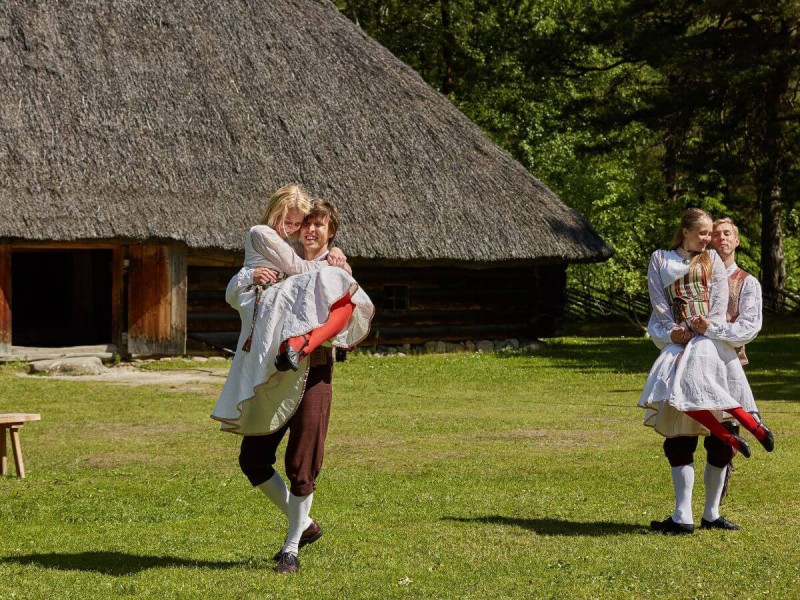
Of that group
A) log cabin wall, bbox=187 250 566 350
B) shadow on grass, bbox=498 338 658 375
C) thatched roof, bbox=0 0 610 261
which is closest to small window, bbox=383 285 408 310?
log cabin wall, bbox=187 250 566 350

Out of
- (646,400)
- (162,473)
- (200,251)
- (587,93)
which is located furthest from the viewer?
(587,93)

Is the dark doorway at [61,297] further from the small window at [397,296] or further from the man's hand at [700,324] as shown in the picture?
the man's hand at [700,324]

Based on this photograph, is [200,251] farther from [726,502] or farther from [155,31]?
[726,502]

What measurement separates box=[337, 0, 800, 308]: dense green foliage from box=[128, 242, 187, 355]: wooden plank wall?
39.7 feet

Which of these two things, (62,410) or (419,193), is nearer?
(62,410)

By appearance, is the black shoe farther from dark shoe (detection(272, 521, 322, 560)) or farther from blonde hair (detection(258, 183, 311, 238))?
blonde hair (detection(258, 183, 311, 238))

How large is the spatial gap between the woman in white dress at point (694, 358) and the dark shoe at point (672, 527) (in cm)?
47

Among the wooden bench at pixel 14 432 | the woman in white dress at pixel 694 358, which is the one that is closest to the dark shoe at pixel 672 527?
the woman in white dress at pixel 694 358

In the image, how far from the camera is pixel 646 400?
270 inches

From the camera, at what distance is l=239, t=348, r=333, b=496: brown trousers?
5.80 metres

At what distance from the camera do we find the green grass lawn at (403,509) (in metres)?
5.68

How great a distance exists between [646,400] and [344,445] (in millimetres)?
4378

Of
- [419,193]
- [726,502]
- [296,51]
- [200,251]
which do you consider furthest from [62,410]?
[296,51]

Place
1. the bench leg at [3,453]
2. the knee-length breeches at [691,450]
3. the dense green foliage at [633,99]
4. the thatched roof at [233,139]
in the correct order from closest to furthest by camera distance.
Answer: the knee-length breeches at [691,450]
the bench leg at [3,453]
the thatched roof at [233,139]
the dense green foliage at [633,99]
